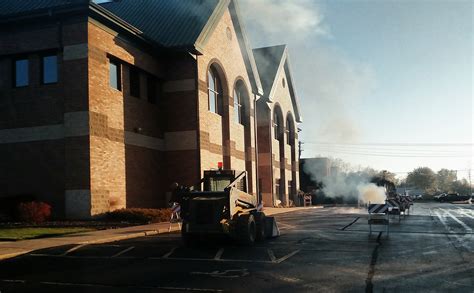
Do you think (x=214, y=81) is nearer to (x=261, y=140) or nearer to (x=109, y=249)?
(x=261, y=140)

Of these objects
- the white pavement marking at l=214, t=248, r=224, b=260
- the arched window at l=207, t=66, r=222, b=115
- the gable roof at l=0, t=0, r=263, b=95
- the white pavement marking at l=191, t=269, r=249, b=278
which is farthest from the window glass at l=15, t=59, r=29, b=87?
the white pavement marking at l=191, t=269, r=249, b=278

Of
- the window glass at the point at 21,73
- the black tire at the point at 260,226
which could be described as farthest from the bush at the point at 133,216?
the black tire at the point at 260,226

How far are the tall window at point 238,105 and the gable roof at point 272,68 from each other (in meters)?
4.67

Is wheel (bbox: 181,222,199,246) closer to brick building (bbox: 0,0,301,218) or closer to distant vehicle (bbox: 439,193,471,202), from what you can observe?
brick building (bbox: 0,0,301,218)

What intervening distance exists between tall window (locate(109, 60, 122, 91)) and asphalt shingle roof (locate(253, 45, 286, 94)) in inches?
738

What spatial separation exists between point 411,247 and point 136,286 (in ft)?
25.8

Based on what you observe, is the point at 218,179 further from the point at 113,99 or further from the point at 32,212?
the point at 113,99

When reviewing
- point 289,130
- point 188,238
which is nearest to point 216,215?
point 188,238

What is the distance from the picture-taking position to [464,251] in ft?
38.4

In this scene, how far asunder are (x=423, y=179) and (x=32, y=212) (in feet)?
431

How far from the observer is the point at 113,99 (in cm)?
2230

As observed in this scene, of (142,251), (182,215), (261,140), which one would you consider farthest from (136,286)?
(261,140)

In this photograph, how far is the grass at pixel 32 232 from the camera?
14734 millimetres

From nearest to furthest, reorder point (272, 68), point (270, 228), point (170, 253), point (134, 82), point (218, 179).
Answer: point (170, 253) < point (218, 179) < point (270, 228) < point (134, 82) < point (272, 68)
